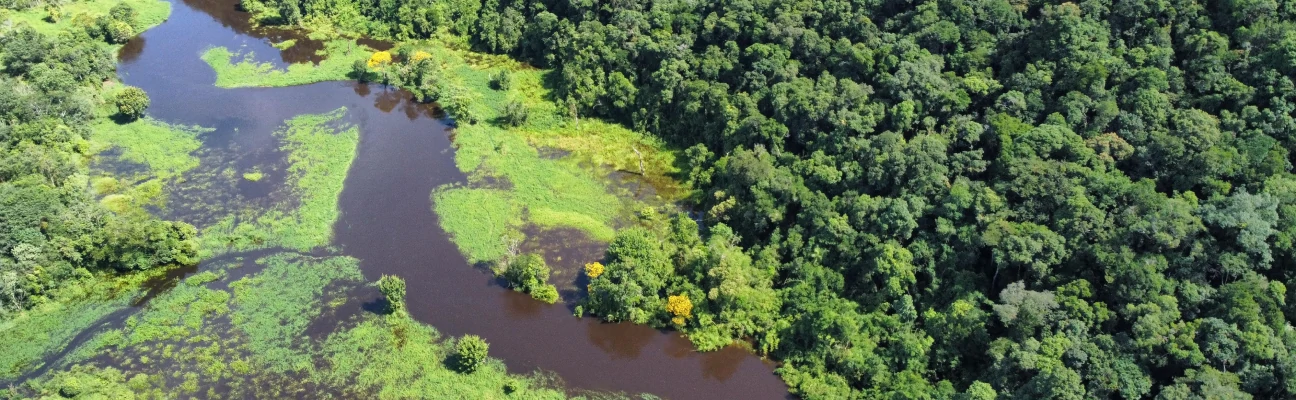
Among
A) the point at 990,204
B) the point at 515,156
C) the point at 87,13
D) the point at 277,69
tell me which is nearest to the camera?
the point at 990,204

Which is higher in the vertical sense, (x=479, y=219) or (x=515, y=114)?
(x=515, y=114)

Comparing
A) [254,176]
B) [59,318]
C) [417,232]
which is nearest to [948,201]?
[417,232]

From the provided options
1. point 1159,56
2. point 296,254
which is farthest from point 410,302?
point 1159,56

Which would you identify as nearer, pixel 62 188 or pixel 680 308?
pixel 680 308

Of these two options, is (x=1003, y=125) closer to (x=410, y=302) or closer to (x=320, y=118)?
(x=410, y=302)

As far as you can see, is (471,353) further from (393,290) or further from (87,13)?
(87,13)

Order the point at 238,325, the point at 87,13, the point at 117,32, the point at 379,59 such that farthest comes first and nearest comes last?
the point at 87,13
the point at 117,32
the point at 379,59
the point at 238,325
